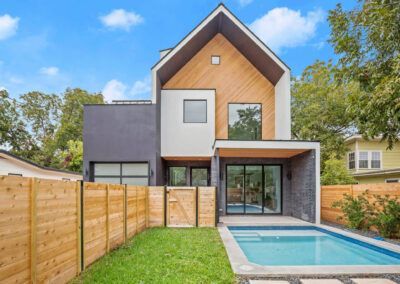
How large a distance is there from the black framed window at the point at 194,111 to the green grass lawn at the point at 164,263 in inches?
252

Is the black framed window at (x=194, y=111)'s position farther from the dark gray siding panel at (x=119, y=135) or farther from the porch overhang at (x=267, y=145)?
the porch overhang at (x=267, y=145)

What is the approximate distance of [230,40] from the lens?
1424 centimetres

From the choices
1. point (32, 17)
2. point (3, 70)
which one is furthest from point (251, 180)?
point (3, 70)

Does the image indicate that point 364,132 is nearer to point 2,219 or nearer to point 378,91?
point 378,91

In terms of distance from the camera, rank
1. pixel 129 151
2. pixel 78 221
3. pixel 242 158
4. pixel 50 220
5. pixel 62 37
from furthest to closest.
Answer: pixel 62 37 → pixel 242 158 → pixel 129 151 → pixel 78 221 → pixel 50 220

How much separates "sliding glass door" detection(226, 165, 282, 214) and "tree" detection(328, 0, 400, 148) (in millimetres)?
6494

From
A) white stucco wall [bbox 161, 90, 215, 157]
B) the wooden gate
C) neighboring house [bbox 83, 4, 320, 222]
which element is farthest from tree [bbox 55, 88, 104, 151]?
the wooden gate

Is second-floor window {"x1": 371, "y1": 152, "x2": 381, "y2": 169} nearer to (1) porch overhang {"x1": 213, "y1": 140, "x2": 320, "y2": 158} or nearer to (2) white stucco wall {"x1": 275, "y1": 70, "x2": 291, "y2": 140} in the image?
(2) white stucco wall {"x1": 275, "y1": 70, "x2": 291, "y2": 140}

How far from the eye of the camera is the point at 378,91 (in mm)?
5879

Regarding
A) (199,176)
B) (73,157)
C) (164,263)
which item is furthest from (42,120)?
(164,263)

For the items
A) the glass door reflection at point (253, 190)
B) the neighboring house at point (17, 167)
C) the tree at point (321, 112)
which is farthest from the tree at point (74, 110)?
the glass door reflection at point (253, 190)

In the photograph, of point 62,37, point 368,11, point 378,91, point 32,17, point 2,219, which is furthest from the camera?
point 62,37

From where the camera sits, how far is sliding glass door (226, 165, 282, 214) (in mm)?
13961

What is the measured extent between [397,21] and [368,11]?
679 millimetres
